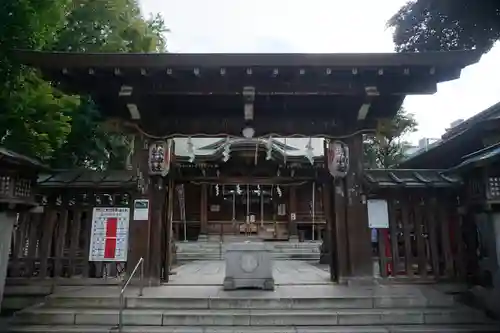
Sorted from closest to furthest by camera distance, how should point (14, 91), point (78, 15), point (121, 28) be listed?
point (14, 91), point (78, 15), point (121, 28)

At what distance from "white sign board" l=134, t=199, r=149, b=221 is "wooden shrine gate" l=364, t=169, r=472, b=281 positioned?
473cm

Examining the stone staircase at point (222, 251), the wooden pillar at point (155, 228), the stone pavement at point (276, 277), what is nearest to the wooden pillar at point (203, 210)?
the stone staircase at point (222, 251)

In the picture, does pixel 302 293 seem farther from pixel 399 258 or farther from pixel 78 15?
pixel 78 15

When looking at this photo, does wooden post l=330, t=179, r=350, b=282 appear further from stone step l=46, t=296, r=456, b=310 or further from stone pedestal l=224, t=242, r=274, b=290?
stone pedestal l=224, t=242, r=274, b=290

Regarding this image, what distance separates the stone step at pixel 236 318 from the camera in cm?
600

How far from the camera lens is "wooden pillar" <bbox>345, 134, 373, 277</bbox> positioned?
7742 millimetres

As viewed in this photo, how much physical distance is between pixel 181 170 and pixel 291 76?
3.96 meters

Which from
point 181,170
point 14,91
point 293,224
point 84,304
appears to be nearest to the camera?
point 84,304

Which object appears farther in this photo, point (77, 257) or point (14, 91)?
point (14, 91)

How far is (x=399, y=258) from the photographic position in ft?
25.9

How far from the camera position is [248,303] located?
648cm

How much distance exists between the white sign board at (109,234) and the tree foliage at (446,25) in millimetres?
11258

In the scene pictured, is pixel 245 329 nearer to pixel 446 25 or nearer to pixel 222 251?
pixel 446 25

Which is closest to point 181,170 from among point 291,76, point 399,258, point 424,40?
point 291,76
